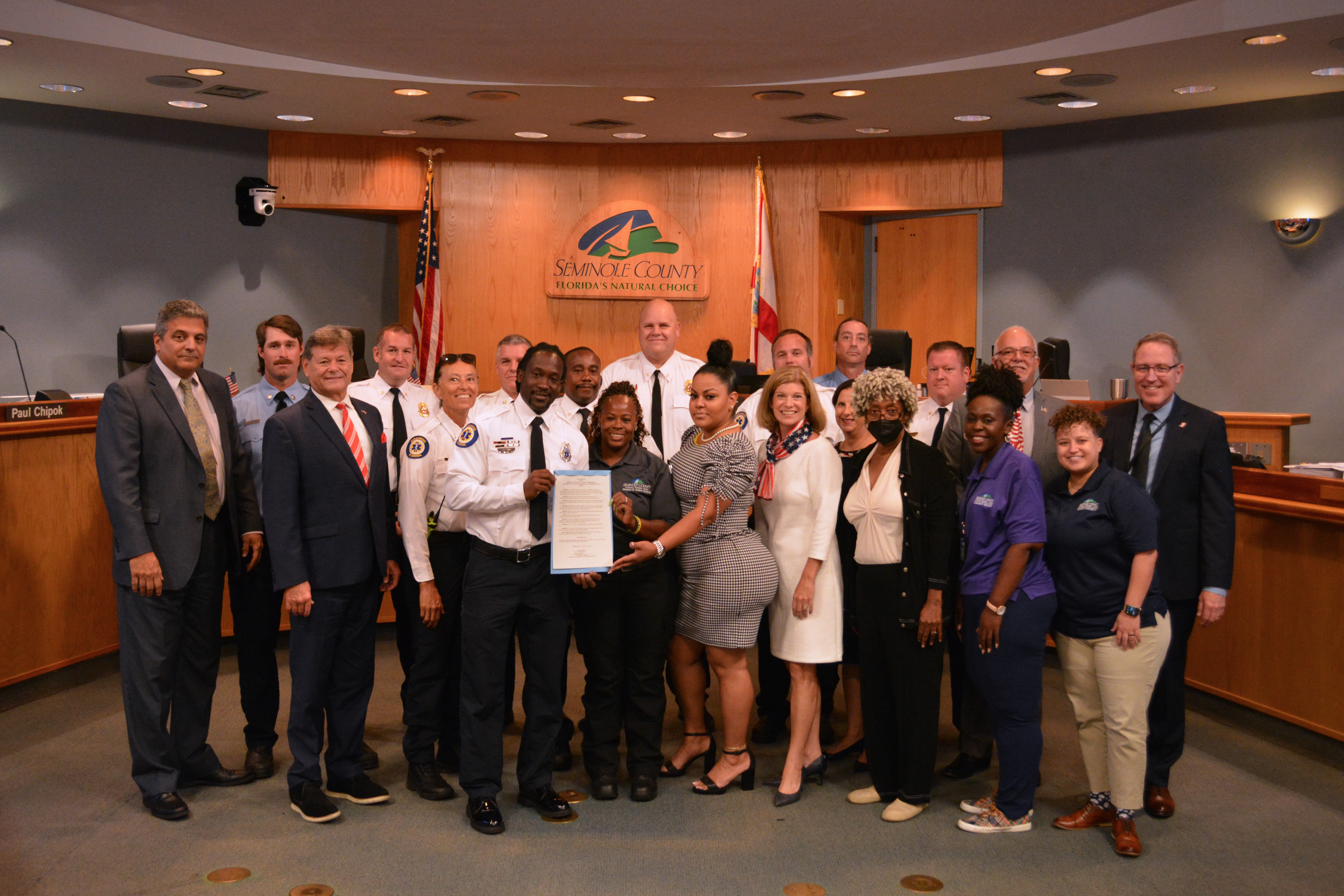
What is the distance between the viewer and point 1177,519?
156 inches

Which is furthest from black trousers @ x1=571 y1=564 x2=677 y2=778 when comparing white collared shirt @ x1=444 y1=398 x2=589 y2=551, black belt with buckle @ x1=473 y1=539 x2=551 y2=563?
white collared shirt @ x1=444 y1=398 x2=589 y2=551

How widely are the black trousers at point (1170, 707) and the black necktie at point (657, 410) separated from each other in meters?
2.42

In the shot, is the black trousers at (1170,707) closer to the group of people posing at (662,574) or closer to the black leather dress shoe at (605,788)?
the group of people posing at (662,574)

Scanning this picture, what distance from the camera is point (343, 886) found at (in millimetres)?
3355

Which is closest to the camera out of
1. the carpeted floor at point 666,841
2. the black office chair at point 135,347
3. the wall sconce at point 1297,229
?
the carpeted floor at point 666,841

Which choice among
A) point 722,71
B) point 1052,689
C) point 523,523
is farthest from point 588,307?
point 523,523

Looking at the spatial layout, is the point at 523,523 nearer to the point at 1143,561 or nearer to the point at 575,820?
the point at 575,820

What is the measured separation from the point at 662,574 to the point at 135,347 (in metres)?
4.52

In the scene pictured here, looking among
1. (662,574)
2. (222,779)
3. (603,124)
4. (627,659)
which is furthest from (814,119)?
(222,779)

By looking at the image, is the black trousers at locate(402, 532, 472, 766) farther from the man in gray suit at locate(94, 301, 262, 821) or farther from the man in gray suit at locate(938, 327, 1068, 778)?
the man in gray suit at locate(938, 327, 1068, 778)

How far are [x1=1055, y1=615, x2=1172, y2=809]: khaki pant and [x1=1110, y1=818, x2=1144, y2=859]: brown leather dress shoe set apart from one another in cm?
6

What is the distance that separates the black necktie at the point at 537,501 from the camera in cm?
374

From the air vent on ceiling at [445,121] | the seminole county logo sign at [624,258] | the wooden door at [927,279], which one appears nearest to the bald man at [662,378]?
the air vent on ceiling at [445,121]

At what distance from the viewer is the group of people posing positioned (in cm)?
372
